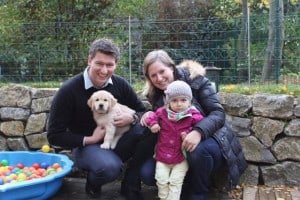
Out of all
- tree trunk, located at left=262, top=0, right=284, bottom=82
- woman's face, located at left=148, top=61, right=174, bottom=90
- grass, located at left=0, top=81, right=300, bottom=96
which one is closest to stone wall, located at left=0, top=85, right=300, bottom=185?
grass, located at left=0, top=81, right=300, bottom=96

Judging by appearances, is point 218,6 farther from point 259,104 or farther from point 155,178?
point 155,178

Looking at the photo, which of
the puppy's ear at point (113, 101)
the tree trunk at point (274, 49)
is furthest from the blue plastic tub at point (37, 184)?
the tree trunk at point (274, 49)

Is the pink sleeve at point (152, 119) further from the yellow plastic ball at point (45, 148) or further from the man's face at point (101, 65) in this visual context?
the yellow plastic ball at point (45, 148)

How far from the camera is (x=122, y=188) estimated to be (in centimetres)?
441

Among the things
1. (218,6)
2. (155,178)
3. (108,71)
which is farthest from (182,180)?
(218,6)

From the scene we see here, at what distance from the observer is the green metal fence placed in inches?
216

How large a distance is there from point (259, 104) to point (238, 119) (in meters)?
0.27

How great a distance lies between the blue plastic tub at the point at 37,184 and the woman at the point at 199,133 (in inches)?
32.1

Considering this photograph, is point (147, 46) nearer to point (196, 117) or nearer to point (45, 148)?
point (45, 148)

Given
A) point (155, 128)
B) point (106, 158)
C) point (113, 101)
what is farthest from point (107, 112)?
point (155, 128)

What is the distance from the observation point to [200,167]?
374cm

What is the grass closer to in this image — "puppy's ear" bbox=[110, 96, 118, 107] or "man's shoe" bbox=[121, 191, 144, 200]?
"puppy's ear" bbox=[110, 96, 118, 107]

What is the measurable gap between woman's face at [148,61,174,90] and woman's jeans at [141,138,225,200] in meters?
0.63

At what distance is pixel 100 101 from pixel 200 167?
1.07m
